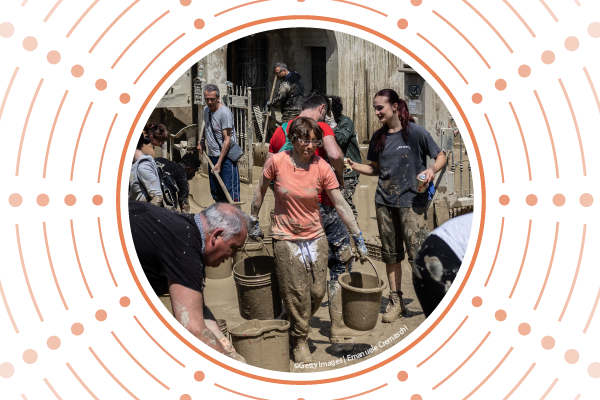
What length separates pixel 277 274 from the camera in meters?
4.39

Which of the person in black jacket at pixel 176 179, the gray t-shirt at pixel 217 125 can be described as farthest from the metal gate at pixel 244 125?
the person in black jacket at pixel 176 179

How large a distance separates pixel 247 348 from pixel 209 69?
8.39 m

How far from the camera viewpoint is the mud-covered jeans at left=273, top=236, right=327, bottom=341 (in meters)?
4.30

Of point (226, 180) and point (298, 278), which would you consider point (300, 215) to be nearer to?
point (298, 278)

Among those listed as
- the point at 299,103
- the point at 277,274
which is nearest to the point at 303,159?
the point at 277,274

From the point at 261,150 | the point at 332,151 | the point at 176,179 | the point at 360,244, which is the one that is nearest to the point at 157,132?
the point at 176,179

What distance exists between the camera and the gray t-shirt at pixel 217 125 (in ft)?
22.6

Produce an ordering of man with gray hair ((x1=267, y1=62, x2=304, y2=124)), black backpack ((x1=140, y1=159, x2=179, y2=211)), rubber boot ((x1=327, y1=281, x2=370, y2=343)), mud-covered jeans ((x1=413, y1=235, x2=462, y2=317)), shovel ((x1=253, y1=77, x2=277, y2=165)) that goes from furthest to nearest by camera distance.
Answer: shovel ((x1=253, y1=77, x2=277, y2=165)) → man with gray hair ((x1=267, y1=62, x2=304, y2=124)) → black backpack ((x1=140, y1=159, x2=179, y2=211)) → rubber boot ((x1=327, y1=281, x2=370, y2=343)) → mud-covered jeans ((x1=413, y1=235, x2=462, y2=317))

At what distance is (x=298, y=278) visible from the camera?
4316mm

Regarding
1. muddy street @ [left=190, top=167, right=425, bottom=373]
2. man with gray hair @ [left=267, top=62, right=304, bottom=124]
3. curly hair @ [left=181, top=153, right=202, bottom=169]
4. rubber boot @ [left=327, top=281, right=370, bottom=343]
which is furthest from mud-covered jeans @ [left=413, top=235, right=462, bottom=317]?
man with gray hair @ [left=267, top=62, right=304, bottom=124]

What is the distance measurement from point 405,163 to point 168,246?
2.57 m

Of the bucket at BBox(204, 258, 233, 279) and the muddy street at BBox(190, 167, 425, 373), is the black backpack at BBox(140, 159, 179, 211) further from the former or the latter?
the muddy street at BBox(190, 167, 425, 373)

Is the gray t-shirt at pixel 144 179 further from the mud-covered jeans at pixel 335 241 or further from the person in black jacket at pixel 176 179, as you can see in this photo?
the mud-covered jeans at pixel 335 241

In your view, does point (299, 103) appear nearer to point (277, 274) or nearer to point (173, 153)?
point (277, 274)
